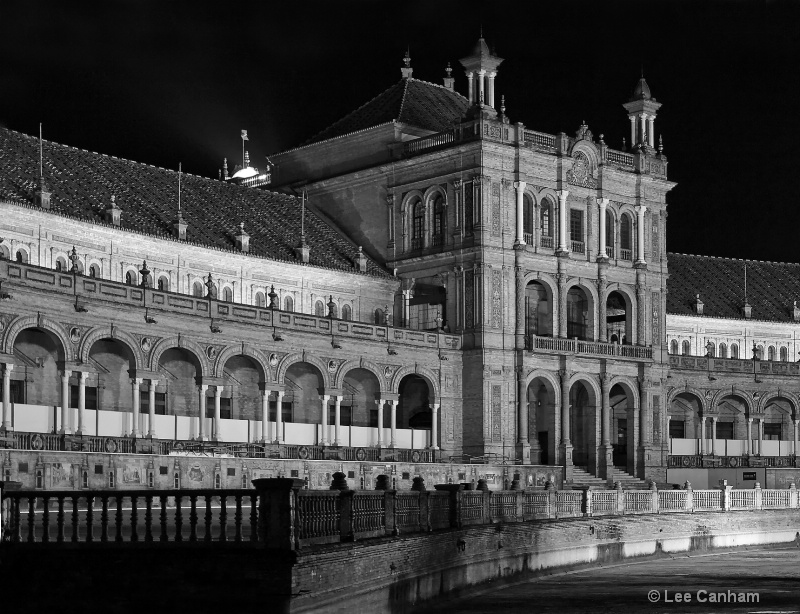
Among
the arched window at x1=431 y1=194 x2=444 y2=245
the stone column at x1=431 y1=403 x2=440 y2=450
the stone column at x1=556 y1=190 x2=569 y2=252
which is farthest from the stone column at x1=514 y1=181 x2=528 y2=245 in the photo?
the stone column at x1=431 y1=403 x2=440 y2=450

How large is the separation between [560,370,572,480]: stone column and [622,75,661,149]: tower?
14.8 m

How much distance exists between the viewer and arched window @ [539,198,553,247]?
7662 cm

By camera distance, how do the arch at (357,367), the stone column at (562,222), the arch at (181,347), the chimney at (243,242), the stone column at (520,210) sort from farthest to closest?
1. the stone column at (562,222)
2. the stone column at (520,210)
3. the chimney at (243,242)
4. the arch at (357,367)
5. the arch at (181,347)

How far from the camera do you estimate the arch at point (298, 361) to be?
65875 millimetres

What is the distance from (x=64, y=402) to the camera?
54.5 metres

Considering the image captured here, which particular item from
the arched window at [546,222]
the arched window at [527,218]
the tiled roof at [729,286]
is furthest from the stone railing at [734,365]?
the arched window at [527,218]

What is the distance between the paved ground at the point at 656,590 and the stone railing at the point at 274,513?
85.2 inches

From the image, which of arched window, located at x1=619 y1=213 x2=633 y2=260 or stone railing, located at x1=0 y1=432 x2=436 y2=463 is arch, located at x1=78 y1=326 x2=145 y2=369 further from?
arched window, located at x1=619 y1=213 x2=633 y2=260

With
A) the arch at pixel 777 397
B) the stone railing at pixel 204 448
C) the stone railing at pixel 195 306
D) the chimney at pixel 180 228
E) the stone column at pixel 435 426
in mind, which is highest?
the chimney at pixel 180 228

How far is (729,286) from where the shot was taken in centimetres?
10088

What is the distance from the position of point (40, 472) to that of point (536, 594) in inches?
649

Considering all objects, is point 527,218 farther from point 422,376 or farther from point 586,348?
point 422,376

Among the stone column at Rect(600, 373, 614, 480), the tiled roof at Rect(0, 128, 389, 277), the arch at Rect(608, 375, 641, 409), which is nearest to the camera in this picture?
Result: the tiled roof at Rect(0, 128, 389, 277)

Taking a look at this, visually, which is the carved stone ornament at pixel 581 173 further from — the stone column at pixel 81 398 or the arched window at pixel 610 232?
the stone column at pixel 81 398
